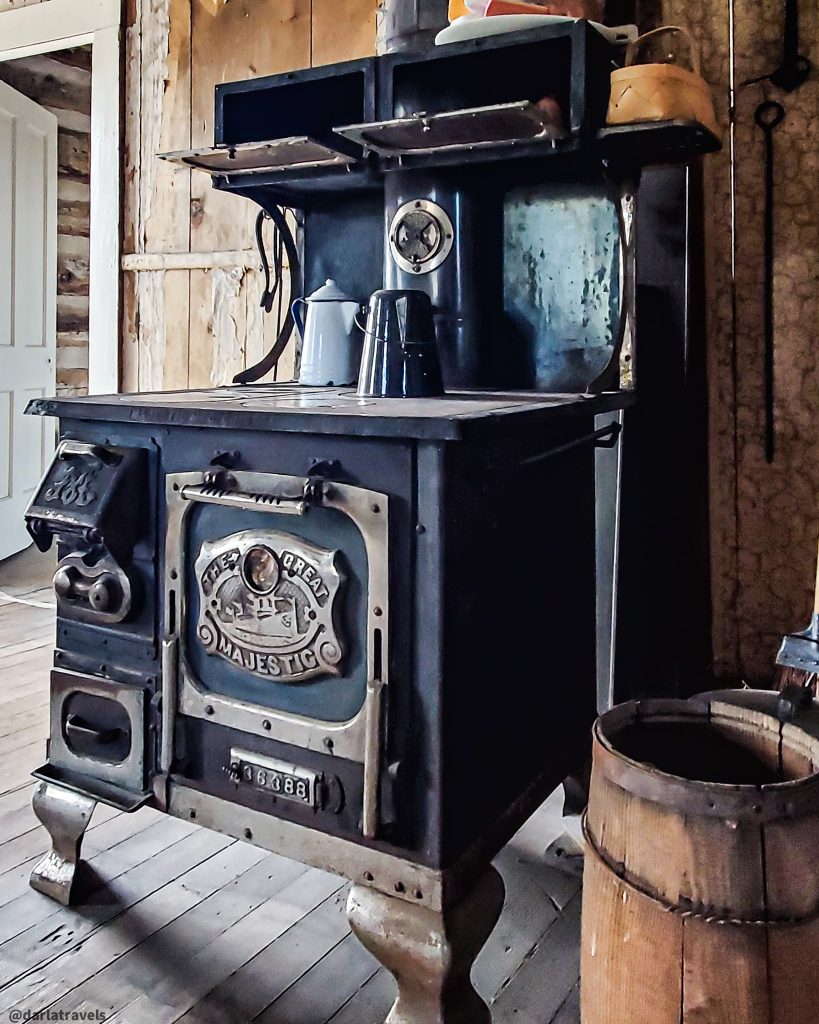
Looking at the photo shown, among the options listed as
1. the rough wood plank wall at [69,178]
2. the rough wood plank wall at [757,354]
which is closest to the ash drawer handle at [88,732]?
the rough wood plank wall at [757,354]

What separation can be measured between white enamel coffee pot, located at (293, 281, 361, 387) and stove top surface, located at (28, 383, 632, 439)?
237mm

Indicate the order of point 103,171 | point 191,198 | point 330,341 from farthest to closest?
point 103,171 < point 191,198 < point 330,341

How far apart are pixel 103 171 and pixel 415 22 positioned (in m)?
1.42

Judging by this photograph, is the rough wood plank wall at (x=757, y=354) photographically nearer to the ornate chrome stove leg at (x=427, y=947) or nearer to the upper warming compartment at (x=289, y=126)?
the upper warming compartment at (x=289, y=126)

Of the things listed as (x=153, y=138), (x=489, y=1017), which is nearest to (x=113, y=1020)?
(x=489, y=1017)

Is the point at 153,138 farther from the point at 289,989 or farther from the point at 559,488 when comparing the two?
the point at 289,989

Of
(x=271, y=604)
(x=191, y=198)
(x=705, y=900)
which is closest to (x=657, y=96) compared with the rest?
(x=271, y=604)

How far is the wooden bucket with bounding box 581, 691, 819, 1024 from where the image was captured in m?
0.81

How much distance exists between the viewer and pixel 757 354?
177 cm

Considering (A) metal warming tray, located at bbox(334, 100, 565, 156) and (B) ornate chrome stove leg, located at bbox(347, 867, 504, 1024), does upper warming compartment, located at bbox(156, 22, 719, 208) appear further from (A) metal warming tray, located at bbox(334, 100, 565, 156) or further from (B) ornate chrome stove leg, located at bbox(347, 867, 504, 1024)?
(B) ornate chrome stove leg, located at bbox(347, 867, 504, 1024)

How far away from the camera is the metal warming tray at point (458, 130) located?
55.0 inches

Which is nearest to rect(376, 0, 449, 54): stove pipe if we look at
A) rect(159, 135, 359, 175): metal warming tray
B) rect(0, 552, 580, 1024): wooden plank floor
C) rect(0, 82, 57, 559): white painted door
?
rect(159, 135, 359, 175): metal warming tray

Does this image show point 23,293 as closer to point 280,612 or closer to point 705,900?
point 280,612

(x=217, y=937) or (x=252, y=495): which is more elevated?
(x=252, y=495)
